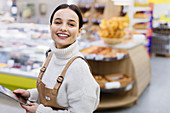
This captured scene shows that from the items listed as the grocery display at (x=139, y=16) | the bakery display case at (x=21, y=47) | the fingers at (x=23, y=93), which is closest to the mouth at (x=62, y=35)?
the fingers at (x=23, y=93)

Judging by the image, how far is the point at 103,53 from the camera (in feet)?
14.0

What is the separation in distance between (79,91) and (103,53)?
2973mm

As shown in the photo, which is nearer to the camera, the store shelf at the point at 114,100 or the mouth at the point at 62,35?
the mouth at the point at 62,35

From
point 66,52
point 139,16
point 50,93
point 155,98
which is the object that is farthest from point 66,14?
point 139,16

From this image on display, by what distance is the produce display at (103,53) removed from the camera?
13.3ft

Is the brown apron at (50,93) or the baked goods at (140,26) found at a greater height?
the brown apron at (50,93)

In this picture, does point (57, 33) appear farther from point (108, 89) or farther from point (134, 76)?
point (134, 76)

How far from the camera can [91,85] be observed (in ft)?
4.54

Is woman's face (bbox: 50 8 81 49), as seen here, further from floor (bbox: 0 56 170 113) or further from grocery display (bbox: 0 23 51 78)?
floor (bbox: 0 56 170 113)

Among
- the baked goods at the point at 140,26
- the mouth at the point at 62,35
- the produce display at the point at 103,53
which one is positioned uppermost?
the mouth at the point at 62,35

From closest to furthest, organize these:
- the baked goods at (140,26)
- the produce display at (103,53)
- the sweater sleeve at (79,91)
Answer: the sweater sleeve at (79,91), the produce display at (103,53), the baked goods at (140,26)

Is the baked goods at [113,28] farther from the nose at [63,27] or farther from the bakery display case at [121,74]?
Answer: the nose at [63,27]

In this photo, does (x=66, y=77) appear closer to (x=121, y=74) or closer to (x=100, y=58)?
(x=100, y=58)

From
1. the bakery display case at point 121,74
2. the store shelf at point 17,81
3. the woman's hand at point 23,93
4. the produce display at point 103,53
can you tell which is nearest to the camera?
the woman's hand at point 23,93
